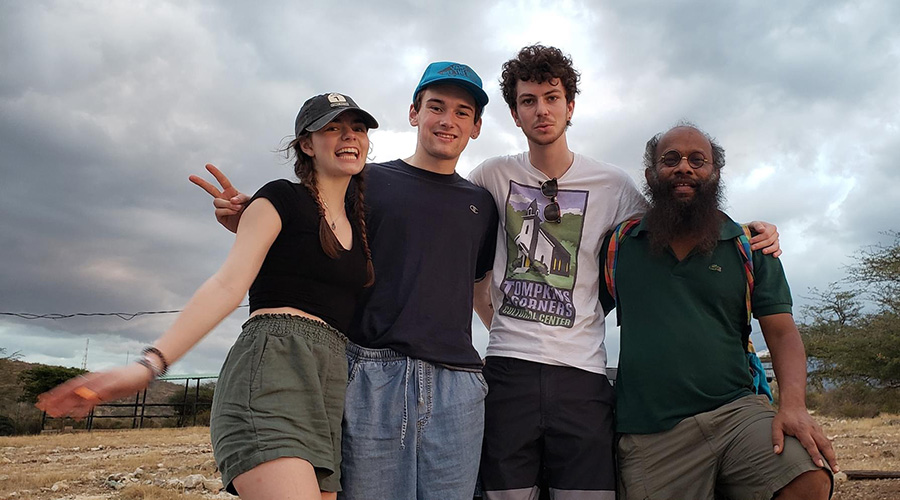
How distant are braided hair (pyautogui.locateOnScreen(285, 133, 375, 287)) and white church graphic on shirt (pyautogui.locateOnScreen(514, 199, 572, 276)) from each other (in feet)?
2.77

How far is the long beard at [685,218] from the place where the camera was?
3578 millimetres

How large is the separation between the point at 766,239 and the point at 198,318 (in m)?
2.61

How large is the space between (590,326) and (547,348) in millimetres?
289

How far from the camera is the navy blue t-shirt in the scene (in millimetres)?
3133

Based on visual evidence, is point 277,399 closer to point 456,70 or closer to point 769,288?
point 456,70

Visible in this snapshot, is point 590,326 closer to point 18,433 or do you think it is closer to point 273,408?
point 273,408

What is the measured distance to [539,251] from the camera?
3688 mm

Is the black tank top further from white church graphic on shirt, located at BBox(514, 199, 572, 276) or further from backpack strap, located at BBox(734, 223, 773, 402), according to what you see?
backpack strap, located at BBox(734, 223, 773, 402)

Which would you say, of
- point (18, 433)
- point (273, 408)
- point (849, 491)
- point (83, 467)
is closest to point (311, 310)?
point (273, 408)

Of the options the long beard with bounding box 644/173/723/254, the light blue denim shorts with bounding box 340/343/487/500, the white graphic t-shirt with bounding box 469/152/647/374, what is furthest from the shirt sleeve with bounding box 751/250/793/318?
the light blue denim shorts with bounding box 340/343/487/500

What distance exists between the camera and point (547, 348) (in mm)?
3445

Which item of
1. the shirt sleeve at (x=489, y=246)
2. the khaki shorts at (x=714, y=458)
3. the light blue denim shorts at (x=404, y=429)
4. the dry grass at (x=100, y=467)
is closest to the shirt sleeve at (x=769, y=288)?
the khaki shorts at (x=714, y=458)

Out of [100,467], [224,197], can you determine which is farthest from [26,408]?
[224,197]

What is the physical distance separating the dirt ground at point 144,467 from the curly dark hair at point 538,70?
7.24 metres
